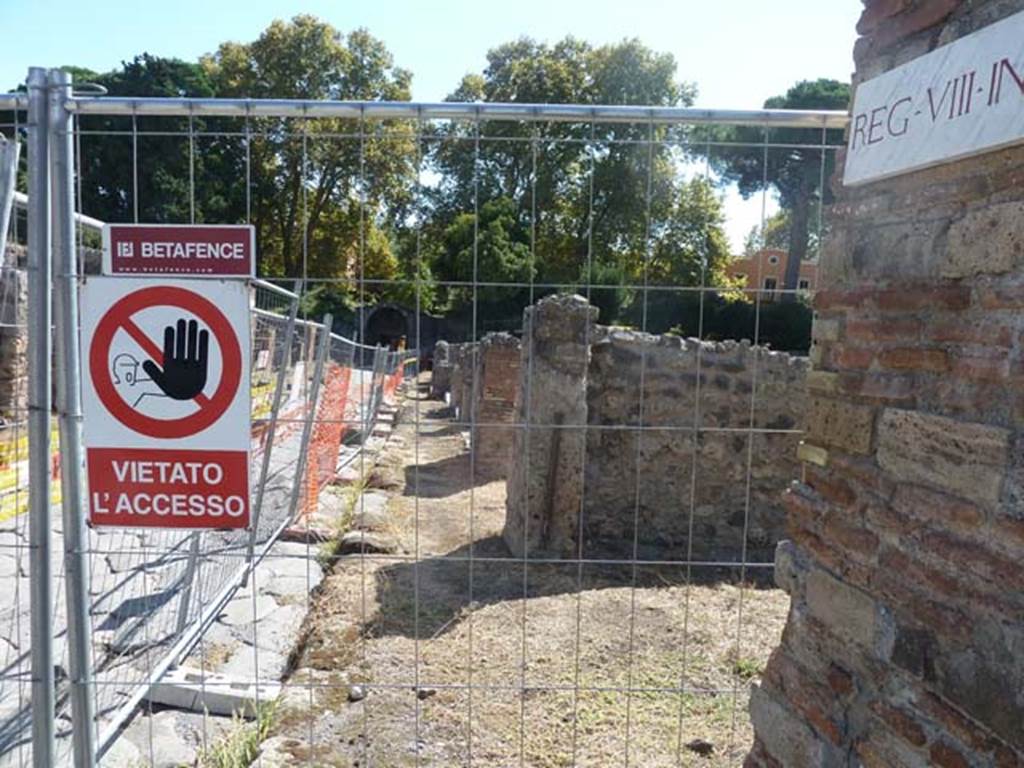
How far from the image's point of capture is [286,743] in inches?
127

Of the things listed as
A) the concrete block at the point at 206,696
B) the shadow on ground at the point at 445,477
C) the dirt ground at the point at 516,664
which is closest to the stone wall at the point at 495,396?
the shadow on ground at the point at 445,477

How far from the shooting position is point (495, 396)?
11.4 m

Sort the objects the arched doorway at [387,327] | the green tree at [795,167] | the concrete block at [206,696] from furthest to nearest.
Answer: the arched doorway at [387,327] → the green tree at [795,167] → the concrete block at [206,696]

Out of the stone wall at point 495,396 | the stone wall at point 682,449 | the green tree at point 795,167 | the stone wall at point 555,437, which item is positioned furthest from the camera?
the green tree at point 795,167

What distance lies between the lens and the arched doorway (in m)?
32.5

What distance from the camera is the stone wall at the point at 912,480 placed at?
148cm

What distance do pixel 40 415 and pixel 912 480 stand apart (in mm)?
2360

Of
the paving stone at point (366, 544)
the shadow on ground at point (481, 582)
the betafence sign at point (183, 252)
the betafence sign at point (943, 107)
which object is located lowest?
the shadow on ground at point (481, 582)

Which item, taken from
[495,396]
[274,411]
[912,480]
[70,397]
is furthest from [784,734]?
[495,396]

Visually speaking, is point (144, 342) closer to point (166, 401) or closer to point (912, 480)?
point (166, 401)

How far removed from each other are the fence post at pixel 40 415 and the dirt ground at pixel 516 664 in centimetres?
82

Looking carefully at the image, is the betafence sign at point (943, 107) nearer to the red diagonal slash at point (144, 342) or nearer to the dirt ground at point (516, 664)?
the dirt ground at point (516, 664)

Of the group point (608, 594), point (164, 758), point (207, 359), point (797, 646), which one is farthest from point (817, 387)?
point (608, 594)

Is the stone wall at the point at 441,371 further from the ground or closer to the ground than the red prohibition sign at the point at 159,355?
closer to the ground
